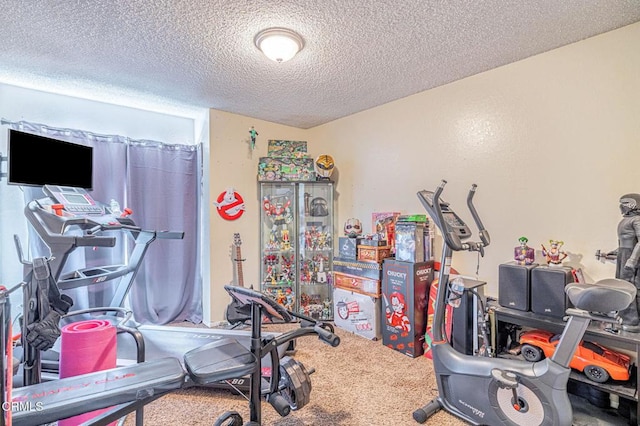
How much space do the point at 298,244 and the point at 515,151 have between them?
7.83ft

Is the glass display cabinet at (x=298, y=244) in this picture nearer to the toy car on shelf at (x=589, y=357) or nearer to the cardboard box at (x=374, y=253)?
the cardboard box at (x=374, y=253)

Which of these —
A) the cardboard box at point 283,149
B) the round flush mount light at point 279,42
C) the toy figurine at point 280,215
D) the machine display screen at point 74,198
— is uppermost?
the round flush mount light at point 279,42

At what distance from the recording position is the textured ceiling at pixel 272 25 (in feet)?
6.06

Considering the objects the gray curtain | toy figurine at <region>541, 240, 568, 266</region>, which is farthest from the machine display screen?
toy figurine at <region>541, 240, 568, 266</region>

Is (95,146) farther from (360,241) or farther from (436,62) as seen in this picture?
(436,62)

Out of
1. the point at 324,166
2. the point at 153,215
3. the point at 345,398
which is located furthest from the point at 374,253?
the point at 153,215

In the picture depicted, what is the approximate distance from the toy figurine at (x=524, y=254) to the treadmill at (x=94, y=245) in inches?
72.4

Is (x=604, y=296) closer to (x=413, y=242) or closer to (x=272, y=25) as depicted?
(x=413, y=242)

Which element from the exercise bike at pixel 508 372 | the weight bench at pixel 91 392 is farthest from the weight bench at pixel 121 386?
the exercise bike at pixel 508 372

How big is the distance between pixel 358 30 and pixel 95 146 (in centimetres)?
278

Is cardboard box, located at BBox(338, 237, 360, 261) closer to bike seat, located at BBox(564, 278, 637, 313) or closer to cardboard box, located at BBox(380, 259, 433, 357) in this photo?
cardboard box, located at BBox(380, 259, 433, 357)

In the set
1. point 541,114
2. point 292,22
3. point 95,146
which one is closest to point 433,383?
point 541,114

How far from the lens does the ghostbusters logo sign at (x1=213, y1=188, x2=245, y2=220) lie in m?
3.69

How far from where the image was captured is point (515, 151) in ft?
8.41
